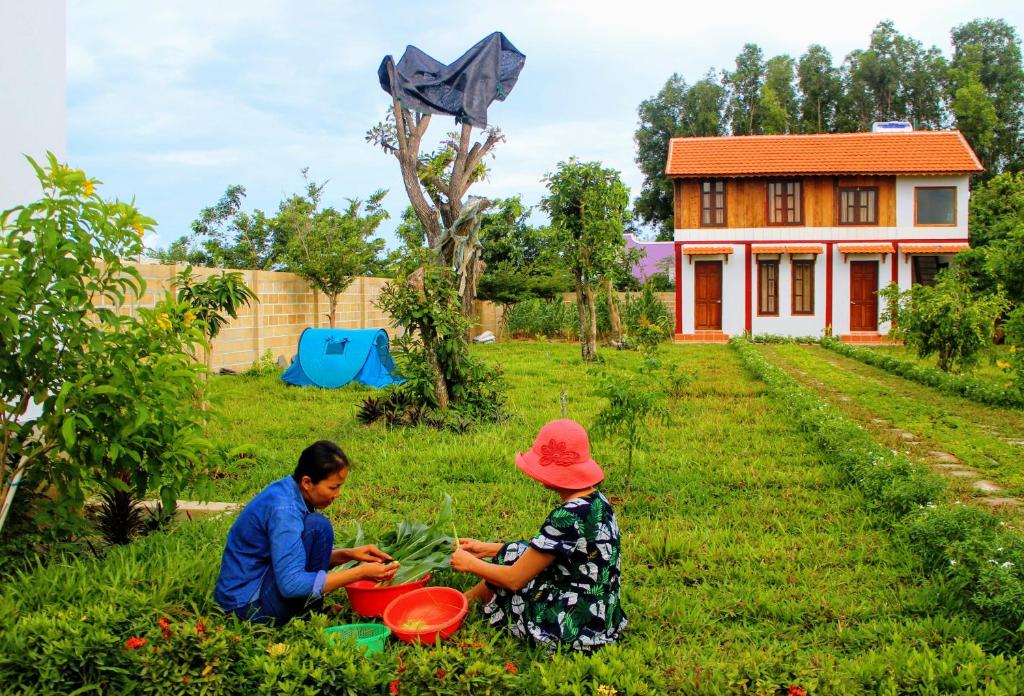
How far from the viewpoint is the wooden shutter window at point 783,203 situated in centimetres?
2491

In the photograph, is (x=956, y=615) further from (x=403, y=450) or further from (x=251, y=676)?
(x=403, y=450)

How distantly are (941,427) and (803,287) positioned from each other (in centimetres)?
1618

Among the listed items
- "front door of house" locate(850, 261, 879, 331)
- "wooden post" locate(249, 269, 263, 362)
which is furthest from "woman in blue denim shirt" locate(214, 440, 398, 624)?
"front door of house" locate(850, 261, 879, 331)

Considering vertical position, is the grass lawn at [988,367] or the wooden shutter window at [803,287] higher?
the wooden shutter window at [803,287]

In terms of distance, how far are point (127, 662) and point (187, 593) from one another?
0.59m

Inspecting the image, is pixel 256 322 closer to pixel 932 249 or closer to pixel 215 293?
pixel 215 293

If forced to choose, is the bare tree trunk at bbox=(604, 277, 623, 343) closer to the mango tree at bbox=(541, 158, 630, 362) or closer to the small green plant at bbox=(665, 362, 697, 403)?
the mango tree at bbox=(541, 158, 630, 362)

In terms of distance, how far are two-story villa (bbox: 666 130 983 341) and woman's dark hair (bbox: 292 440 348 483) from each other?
21857 mm

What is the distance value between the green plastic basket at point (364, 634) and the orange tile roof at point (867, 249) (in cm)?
2321

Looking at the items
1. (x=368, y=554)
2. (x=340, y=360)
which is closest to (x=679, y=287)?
(x=340, y=360)

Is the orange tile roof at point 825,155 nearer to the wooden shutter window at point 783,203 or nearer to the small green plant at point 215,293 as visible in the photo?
the wooden shutter window at point 783,203

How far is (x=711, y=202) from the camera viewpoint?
82.3ft

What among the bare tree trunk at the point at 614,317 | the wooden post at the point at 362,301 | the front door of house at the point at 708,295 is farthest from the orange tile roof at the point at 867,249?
the wooden post at the point at 362,301

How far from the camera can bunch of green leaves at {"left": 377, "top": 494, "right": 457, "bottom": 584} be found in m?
4.22
